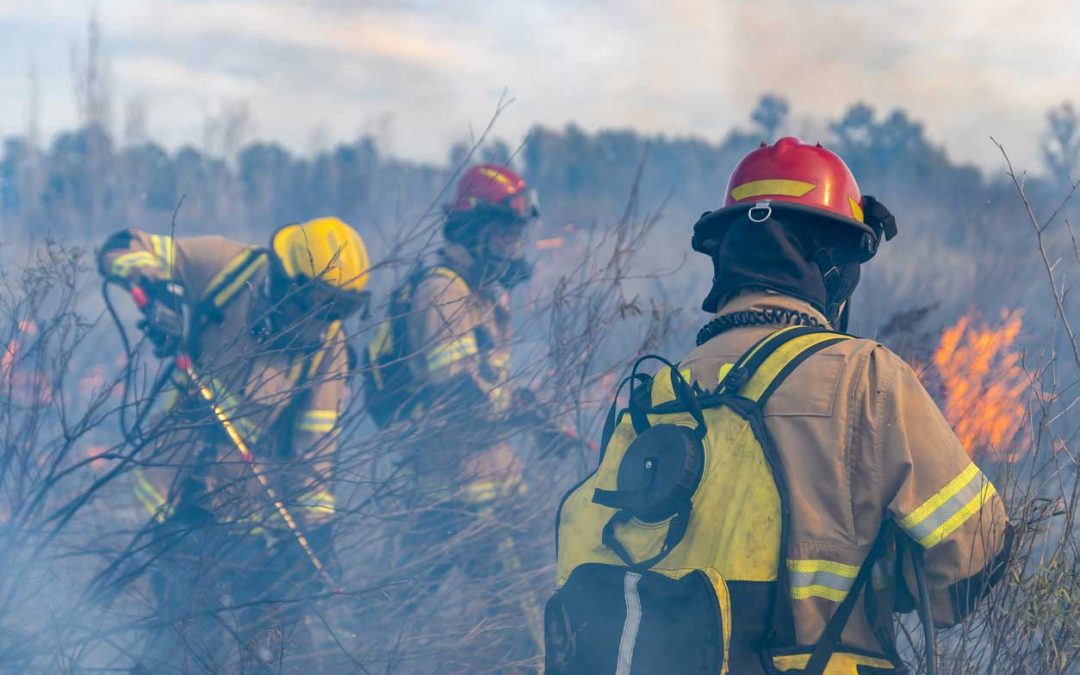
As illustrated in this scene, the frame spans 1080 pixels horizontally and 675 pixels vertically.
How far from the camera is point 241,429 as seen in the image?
458cm

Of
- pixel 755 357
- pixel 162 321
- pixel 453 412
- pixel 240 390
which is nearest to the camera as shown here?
pixel 755 357

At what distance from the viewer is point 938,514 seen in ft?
6.84

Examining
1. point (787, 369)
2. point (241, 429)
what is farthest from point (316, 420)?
point (787, 369)

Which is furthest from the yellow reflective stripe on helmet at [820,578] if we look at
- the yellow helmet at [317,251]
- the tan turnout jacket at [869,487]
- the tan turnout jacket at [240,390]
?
the yellow helmet at [317,251]

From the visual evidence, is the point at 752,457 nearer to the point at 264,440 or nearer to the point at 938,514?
the point at 938,514

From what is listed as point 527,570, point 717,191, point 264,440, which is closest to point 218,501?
point 264,440

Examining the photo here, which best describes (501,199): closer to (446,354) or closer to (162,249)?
(446,354)

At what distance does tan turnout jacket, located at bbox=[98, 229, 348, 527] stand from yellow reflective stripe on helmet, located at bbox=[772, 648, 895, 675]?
2.16 meters

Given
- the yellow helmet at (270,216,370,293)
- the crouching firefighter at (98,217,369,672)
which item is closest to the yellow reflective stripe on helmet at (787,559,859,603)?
the crouching firefighter at (98,217,369,672)

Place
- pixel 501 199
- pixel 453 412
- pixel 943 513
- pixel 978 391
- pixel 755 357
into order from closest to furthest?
pixel 943 513 < pixel 755 357 < pixel 453 412 < pixel 978 391 < pixel 501 199

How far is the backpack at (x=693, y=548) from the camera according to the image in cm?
213

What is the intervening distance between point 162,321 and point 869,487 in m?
3.30

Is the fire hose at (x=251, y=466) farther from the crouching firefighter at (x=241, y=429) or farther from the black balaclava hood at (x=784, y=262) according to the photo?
the black balaclava hood at (x=784, y=262)

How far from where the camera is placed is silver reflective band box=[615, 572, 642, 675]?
2.23m
